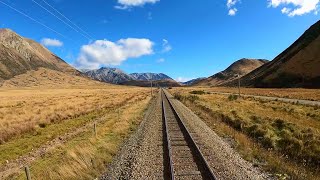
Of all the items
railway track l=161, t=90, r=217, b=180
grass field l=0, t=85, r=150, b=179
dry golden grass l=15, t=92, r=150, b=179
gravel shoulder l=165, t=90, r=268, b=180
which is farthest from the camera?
grass field l=0, t=85, r=150, b=179

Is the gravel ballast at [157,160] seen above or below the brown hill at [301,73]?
below

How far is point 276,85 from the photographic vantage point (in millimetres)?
138625

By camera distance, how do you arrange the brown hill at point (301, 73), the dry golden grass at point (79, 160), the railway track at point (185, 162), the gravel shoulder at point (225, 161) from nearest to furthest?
the railway track at point (185, 162) < the gravel shoulder at point (225, 161) < the dry golden grass at point (79, 160) < the brown hill at point (301, 73)

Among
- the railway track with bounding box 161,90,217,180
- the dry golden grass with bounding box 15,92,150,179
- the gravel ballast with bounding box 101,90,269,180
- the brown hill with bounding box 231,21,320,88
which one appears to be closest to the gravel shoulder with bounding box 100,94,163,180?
the gravel ballast with bounding box 101,90,269,180

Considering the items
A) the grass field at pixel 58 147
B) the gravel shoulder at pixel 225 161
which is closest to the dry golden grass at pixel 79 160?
the grass field at pixel 58 147

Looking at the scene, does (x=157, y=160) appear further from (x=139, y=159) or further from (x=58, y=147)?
(x=58, y=147)

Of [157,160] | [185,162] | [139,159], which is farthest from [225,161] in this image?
[139,159]

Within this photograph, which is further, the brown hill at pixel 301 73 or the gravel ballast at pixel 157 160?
the brown hill at pixel 301 73

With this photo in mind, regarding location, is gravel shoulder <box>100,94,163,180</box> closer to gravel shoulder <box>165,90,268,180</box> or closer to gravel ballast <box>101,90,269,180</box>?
gravel ballast <box>101,90,269,180</box>

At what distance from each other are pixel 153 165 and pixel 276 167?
4.61 meters

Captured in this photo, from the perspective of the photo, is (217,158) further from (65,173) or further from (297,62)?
(297,62)

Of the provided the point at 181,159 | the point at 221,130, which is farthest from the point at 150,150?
the point at 221,130

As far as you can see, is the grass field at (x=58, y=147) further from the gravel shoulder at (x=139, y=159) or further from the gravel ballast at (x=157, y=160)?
the gravel ballast at (x=157, y=160)

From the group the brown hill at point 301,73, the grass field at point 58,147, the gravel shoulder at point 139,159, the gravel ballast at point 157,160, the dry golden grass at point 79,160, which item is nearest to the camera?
the gravel ballast at point 157,160
